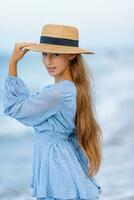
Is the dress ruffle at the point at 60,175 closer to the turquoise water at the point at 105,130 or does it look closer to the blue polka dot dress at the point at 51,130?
the blue polka dot dress at the point at 51,130

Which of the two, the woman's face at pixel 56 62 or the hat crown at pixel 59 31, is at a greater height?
the hat crown at pixel 59 31

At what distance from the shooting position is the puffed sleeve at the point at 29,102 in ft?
7.73

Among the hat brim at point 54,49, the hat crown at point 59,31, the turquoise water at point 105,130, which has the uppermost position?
the hat crown at point 59,31

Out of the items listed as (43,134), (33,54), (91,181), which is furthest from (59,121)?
(33,54)

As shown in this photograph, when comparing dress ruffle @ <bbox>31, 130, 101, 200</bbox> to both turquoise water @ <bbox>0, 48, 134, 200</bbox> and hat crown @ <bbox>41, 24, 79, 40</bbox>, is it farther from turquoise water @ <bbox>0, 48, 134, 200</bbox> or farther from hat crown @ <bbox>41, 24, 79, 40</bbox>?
turquoise water @ <bbox>0, 48, 134, 200</bbox>

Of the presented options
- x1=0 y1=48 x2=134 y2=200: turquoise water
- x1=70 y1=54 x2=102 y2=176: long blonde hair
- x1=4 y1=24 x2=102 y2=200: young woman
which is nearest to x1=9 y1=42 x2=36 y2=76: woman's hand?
x1=4 y1=24 x2=102 y2=200: young woman

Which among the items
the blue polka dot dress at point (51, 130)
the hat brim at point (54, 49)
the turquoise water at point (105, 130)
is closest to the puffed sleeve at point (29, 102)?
the blue polka dot dress at point (51, 130)

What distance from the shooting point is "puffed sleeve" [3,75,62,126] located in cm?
236

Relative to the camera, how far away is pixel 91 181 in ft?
8.12

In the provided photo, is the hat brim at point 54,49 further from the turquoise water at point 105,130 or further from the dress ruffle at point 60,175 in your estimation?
the turquoise water at point 105,130

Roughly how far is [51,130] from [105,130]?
1.18 meters

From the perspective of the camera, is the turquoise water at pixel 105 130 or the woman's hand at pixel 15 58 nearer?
the woman's hand at pixel 15 58

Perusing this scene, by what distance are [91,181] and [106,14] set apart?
1290mm

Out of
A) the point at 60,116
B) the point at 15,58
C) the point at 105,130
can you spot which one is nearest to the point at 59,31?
the point at 15,58
